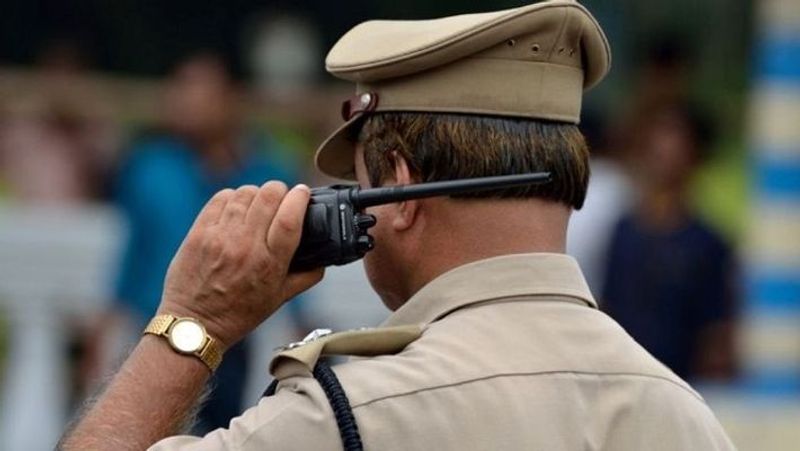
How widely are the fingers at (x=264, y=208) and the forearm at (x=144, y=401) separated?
0.67ft

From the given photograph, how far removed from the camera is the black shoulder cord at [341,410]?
115 inches

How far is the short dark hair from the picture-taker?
10.2 feet

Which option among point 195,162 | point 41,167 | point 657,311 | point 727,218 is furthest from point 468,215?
point 727,218

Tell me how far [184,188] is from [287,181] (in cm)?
38

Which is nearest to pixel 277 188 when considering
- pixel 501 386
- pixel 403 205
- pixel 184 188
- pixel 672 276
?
pixel 403 205

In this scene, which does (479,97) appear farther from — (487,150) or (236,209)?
(236,209)

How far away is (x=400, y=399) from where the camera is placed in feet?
9.71

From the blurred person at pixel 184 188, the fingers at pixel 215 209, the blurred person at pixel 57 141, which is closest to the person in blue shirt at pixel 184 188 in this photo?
the blurred person at pixel 184 188

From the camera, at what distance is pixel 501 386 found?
300 cm

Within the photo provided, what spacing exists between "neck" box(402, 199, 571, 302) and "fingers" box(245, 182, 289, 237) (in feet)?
0.68

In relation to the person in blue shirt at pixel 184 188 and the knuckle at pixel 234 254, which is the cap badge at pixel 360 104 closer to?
the knuckle at pixel 234 254

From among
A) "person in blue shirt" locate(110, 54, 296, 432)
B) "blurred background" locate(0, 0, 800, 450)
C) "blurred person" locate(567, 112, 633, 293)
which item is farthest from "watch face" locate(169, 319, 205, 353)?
"blurred person" locate(567, 112, 633, 293)

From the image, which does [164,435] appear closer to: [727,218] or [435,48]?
[435,48]

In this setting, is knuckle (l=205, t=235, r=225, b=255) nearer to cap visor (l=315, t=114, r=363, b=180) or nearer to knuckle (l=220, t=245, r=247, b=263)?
knuckle (l=220, t=245, r=247, b=263)
